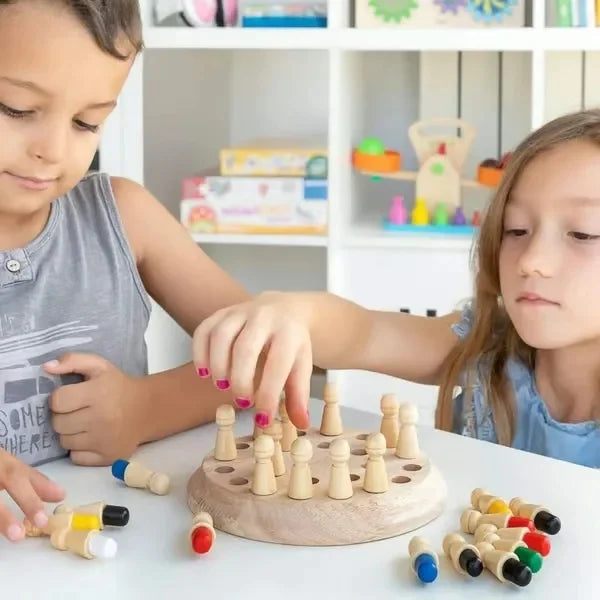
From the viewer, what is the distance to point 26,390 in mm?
1025

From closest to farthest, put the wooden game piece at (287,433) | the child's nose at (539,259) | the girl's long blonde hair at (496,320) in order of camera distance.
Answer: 1. the wooden game piece at (287,433)
2. the child's nose at (539,259)
3. the girl's long blonde hair at (496,320)

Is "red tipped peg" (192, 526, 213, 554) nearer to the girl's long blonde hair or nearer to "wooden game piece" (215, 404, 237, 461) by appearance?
"wooden game piece" (215, 404, 237, 461)

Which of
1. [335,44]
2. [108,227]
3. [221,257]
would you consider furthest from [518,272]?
[221,257]

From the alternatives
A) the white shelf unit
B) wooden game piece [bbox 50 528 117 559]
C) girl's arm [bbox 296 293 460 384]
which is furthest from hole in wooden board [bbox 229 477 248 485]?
the white shelf unit

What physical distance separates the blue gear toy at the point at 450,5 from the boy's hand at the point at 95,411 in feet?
4.49

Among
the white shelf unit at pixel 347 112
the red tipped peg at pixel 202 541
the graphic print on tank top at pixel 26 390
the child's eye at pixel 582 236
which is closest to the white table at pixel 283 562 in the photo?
the red tipped peg at pixel 202 541

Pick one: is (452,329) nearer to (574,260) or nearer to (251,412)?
(574,260)

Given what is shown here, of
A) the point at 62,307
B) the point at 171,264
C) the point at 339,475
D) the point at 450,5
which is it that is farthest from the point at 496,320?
the point at 450,5

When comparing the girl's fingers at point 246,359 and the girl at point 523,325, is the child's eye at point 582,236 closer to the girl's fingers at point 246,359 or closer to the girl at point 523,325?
the girl at point 523,325

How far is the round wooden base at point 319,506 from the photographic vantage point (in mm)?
683

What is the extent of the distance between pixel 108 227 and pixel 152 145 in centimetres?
127

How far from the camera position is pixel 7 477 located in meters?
0.73

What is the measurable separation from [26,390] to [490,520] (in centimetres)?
50

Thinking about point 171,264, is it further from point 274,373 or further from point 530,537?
point 530,537
